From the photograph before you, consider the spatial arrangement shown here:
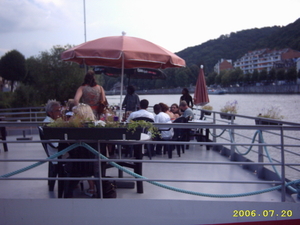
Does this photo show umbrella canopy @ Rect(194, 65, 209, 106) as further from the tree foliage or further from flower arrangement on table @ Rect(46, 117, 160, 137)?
the tree foliage

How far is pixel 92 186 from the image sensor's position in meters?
3.55

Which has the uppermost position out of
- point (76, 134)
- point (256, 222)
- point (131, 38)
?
point (131, 38)

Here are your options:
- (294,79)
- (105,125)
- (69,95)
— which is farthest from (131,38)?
(294,79)

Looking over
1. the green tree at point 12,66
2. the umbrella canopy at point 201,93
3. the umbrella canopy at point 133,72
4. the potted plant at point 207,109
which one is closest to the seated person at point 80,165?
the umbrella canopy at point 133,72

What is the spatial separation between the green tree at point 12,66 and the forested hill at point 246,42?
17882 millimetres

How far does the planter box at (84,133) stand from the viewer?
2.70 metres

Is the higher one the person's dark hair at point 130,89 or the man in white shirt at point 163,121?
the person's dark hair at point 130,89

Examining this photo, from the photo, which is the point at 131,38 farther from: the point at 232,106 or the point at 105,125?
the point at 232,106

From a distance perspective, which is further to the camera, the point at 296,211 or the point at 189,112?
the point at 189,112

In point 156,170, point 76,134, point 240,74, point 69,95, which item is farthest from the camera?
point 240,74

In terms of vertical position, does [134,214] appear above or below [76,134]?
below

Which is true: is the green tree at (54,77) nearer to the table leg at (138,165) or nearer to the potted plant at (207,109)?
the potted plant at (207,109)

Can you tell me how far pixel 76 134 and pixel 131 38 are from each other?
2.70m

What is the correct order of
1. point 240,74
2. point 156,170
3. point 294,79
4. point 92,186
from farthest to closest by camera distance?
point 240,74 → point 294,79 → point 156,170 → point 92,186
